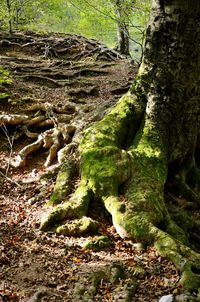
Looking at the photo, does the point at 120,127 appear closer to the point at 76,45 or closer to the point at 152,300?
the point at 152,300

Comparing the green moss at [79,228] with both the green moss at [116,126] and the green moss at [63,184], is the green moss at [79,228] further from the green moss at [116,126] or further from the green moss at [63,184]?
the green moss at [116,126]

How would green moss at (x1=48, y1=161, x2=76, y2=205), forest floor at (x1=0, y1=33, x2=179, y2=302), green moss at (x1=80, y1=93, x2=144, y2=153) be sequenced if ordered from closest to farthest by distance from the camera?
forest floor at (x1=0, y1=33, x2=179, y2=302) < green moss at (x1=48, y1=161, x2=76, y2=205) < green moss at (x1=80, y1=93, x2=144, y2=153)

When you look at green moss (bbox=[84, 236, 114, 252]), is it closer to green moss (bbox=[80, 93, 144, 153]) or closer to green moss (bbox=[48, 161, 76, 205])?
green moss (bbox=[48, 161, 76, 205])

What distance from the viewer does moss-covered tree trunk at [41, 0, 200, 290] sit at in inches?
213

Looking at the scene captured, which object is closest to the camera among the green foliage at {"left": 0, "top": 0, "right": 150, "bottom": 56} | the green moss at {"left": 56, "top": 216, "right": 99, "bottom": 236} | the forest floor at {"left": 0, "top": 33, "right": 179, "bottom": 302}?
the forest floor at {"left": 0, "top": 33, "right": 179, "bottom": 302}

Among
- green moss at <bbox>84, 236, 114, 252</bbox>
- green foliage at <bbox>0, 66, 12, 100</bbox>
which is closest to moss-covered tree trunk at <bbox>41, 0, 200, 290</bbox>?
green moss at <bbox>84, 236, 114, 252</bbox>

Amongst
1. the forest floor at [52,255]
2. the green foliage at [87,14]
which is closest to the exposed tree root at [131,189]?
the forest floor at [52,255]

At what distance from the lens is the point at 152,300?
13.4 feet

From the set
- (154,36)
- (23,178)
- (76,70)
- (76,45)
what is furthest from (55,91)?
(76,45)

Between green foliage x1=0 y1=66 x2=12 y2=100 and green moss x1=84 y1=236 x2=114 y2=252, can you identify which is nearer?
green moss x1=84 y1=236 x2=114 y2=252

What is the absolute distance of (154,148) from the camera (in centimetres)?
662

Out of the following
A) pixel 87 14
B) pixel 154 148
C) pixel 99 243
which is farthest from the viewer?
pixel 87 14

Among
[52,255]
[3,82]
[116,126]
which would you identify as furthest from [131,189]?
[3,82]

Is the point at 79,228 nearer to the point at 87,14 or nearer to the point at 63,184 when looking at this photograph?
the point at 63,184
